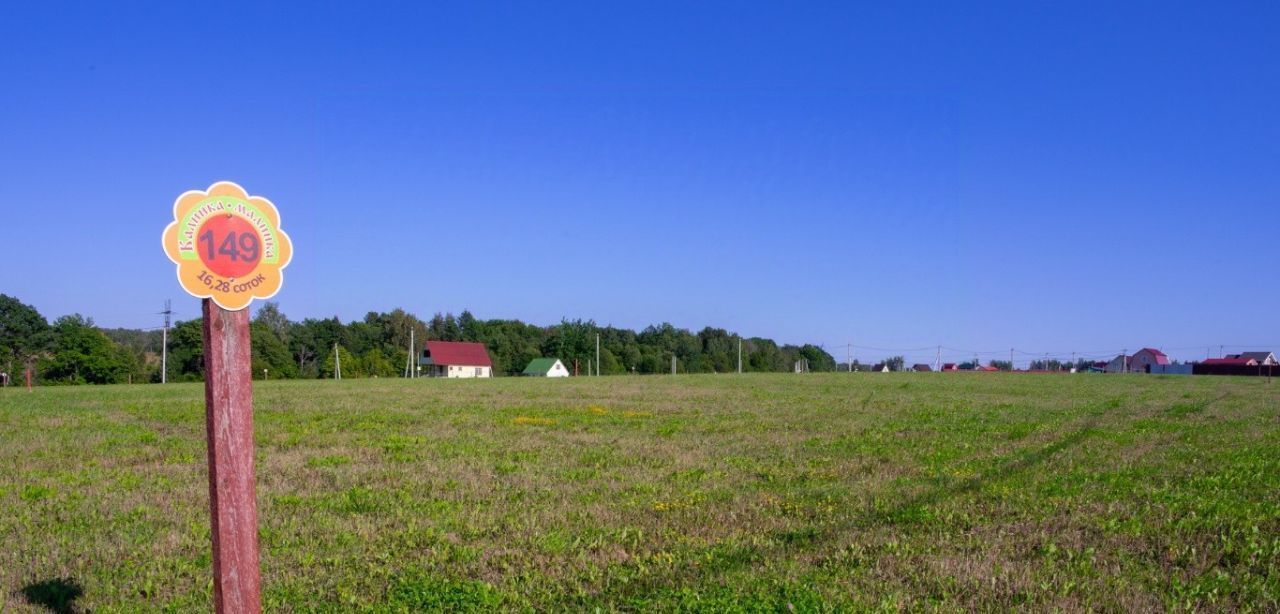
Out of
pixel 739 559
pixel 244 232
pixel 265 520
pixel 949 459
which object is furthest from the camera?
pixel 949 459

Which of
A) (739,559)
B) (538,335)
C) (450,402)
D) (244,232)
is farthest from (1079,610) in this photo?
(538,335)

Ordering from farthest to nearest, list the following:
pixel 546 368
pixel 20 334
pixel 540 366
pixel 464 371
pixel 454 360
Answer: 1. pixel 540 366
2. pixel 546 368
3. pixel 464 371
4. pixel 454 360
5. pixel 20 334

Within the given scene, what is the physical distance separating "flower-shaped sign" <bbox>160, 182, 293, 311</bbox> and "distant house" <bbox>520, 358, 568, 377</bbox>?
121004 mm

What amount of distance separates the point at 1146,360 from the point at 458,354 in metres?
94.9

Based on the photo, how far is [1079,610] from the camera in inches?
239

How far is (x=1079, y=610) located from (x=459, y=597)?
4282mm

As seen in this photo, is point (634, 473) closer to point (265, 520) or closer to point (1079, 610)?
point (265, 520)

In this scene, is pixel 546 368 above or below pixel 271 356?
below

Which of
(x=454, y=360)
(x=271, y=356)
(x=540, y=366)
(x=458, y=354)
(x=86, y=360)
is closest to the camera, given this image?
(x=86, y=360)

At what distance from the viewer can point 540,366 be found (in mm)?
128250

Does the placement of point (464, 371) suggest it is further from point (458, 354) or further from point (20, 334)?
point (20, 334)

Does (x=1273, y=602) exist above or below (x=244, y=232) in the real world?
below

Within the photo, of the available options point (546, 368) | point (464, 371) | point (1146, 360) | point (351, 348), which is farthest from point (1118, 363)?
point (351, 348)

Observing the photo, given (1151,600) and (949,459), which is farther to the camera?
(949,459)
